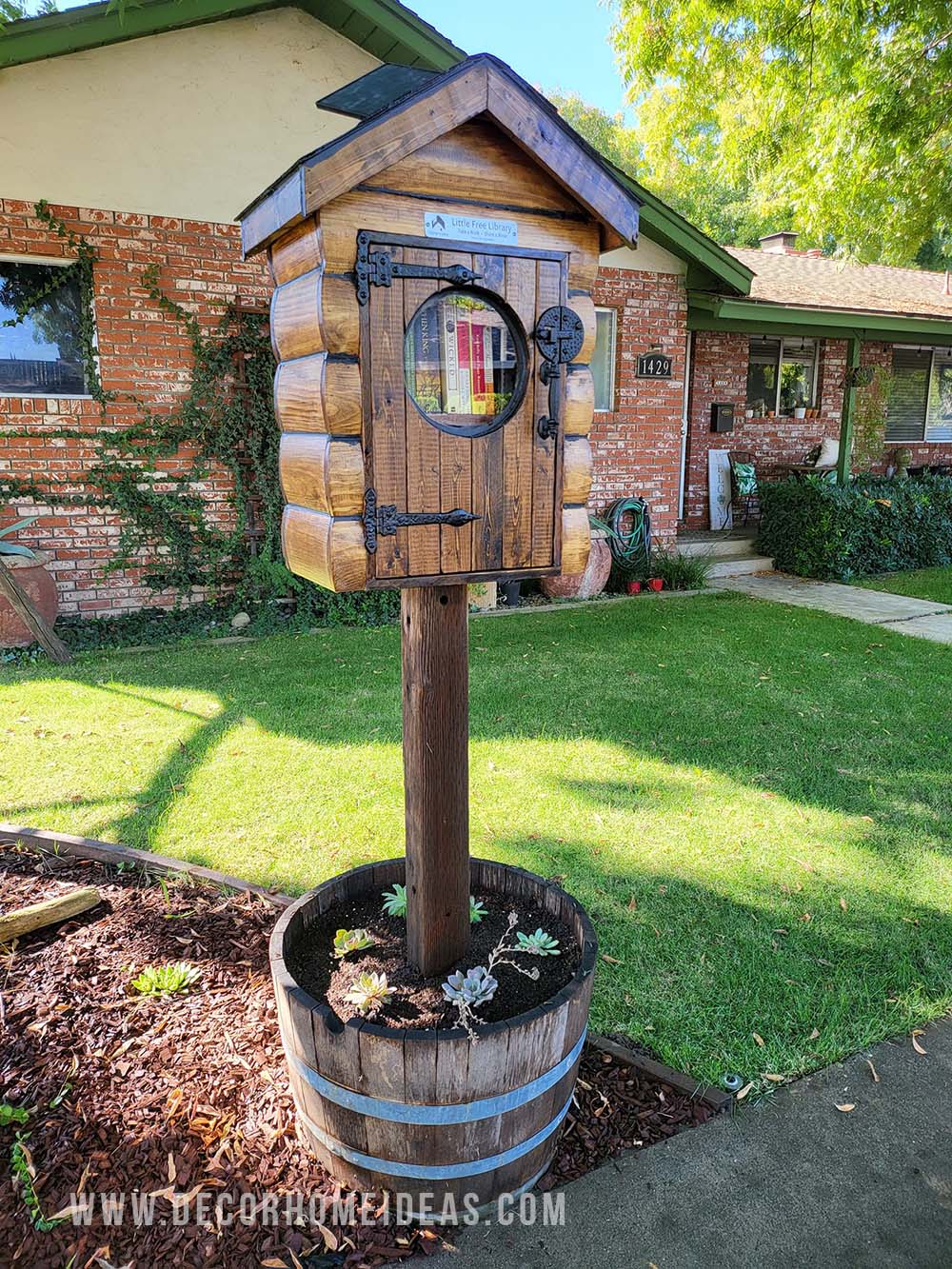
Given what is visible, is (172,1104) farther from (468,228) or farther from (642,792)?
(642,792)

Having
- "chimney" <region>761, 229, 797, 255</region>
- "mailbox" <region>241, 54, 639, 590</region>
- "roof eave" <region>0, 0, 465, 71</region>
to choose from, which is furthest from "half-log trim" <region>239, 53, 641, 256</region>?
"chimney" <region>761, 229, 797, 255</region>

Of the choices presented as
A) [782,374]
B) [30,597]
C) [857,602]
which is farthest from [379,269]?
[782,374]

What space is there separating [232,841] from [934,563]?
1028cm

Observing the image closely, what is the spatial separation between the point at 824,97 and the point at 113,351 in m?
6.66

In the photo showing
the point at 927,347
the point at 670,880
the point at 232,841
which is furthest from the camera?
the point at 927,347

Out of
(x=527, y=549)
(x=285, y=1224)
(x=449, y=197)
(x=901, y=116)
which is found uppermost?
(x=901, y=116)

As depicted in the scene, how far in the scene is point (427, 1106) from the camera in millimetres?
1802

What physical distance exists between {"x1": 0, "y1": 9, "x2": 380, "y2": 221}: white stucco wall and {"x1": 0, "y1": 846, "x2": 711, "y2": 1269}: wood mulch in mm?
5972

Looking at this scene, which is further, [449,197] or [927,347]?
[927,347]

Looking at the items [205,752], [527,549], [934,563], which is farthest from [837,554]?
[527,549]

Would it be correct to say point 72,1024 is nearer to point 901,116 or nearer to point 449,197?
point 449,197

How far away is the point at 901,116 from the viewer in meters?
7.22

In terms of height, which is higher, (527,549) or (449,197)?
(449,197)

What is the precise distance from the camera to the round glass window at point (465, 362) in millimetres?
1804
